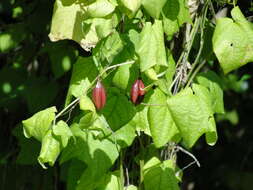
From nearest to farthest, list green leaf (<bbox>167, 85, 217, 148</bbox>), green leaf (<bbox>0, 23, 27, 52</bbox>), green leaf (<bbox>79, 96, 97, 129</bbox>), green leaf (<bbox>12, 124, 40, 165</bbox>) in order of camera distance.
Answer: green leaf (<bbox>79, 96, 97, 129</bbox>) → green leaf (<bbox>167, 85, 217, 148</bbox>) → green leaf (<bbox>12, 124, 40, 165</bbox>) → green leaf (<bbox>0, 23, 27, 52</bbox>)

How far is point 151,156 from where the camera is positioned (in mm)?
1535

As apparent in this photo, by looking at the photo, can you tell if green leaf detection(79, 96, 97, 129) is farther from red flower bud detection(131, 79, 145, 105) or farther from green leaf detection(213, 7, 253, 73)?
green leaf detection(213, 7, 253, 73)

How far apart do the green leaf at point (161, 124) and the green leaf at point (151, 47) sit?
12 centimetres

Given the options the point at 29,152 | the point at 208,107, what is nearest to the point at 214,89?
the point at 208,107

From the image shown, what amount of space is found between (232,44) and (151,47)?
0.64 feet

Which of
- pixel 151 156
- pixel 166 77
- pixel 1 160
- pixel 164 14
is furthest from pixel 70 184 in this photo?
pixel 1 160

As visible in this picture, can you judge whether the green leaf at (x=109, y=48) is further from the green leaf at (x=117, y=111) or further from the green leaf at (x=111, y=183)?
the green leaf at (x=111, y=183)

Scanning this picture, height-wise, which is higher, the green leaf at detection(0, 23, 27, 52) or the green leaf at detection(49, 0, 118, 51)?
the green leaf at detection(49, 0, 118, 51)

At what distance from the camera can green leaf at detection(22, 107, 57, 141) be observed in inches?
47.0

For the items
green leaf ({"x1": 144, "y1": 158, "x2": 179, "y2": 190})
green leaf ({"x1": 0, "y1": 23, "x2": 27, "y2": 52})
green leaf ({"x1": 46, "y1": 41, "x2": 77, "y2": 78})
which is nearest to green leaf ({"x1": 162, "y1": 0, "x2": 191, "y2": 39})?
green leaf ({"x1": 144, "y1": 158, "x2": 179, "y2": 190})

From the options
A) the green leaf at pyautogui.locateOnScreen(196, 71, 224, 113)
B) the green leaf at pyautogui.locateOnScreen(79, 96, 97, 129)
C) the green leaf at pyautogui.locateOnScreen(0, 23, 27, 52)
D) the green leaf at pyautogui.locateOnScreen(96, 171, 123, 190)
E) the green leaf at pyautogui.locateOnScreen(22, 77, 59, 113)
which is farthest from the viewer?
the green leaf at pyautogui.locateOnScreen(0, 23, 27, 52)

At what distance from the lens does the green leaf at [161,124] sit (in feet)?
4.33

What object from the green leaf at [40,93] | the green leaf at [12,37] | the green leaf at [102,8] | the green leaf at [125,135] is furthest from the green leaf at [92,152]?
the green leaf at [12,37]

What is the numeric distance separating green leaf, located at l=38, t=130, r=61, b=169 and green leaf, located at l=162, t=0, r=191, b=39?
0.40 m
